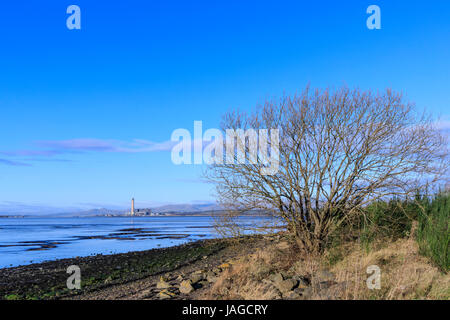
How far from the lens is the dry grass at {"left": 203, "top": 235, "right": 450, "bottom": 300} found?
329 inches

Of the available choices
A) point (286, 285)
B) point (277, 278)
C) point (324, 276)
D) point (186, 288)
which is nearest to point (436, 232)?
point (324, 276)

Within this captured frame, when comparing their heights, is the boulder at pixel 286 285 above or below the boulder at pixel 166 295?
above

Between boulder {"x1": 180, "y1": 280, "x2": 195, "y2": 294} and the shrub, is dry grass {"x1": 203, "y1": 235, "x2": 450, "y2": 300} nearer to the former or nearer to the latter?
the shrub

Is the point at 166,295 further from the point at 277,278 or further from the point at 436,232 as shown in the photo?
the point at 436,232

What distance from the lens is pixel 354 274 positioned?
9.96 meters

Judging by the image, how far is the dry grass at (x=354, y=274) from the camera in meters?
8.36

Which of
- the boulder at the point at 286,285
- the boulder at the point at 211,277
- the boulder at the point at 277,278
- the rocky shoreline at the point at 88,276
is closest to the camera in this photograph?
the boulder at the point at 286,285

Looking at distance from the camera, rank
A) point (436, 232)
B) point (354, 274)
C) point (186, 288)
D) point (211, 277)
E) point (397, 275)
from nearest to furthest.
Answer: point (397, 275), point (354, 274), point (186, 288), point (436, 232), point (211, 277)

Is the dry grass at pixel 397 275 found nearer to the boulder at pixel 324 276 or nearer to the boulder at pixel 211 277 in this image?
the boulder at pixel 324 276

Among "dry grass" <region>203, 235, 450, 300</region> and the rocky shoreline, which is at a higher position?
"dry grass" <region>203, 235, 450, 300</region>

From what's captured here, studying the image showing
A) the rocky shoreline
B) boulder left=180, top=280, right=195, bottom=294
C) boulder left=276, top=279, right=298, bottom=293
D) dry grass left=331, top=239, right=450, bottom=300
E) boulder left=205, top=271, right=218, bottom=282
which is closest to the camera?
dry grass left=331, top=239, right=450, bottom=300

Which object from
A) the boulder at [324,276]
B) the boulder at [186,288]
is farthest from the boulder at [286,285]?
the boulder at [186,288]

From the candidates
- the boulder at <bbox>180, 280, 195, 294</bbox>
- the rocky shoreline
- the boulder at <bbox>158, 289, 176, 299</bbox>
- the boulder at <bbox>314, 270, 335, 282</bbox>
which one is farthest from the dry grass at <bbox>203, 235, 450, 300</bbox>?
the rocky shoreline

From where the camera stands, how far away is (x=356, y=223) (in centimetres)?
1462
